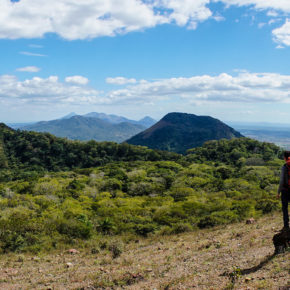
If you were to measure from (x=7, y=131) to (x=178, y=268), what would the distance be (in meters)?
105

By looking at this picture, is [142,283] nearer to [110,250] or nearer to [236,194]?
[110,250]

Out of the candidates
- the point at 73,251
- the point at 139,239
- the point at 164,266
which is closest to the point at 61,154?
the point at 139,239

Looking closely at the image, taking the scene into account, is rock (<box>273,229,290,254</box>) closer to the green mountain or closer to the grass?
the grass

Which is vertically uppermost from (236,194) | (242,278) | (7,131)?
(7,131)

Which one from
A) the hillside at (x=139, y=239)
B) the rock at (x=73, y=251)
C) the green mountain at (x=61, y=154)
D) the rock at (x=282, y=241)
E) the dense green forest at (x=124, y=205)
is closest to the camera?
the rock at (x=282, y=241)

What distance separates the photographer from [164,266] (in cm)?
1008

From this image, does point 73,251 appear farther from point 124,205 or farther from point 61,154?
point 61,154

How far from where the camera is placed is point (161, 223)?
19109 millimetres

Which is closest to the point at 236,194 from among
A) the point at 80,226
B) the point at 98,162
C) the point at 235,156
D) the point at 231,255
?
the point at 80,226

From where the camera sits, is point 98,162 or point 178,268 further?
point 98,162

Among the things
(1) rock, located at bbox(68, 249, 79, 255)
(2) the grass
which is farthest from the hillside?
(1) rock, located at bbox(68, 249, 79, 255)

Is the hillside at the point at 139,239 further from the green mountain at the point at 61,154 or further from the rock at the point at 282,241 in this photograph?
the green mountain at the point at 61,154

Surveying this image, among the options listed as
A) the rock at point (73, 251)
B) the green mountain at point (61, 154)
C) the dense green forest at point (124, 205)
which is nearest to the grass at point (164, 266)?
the rock at point (73, 251)

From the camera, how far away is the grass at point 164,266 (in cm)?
781
